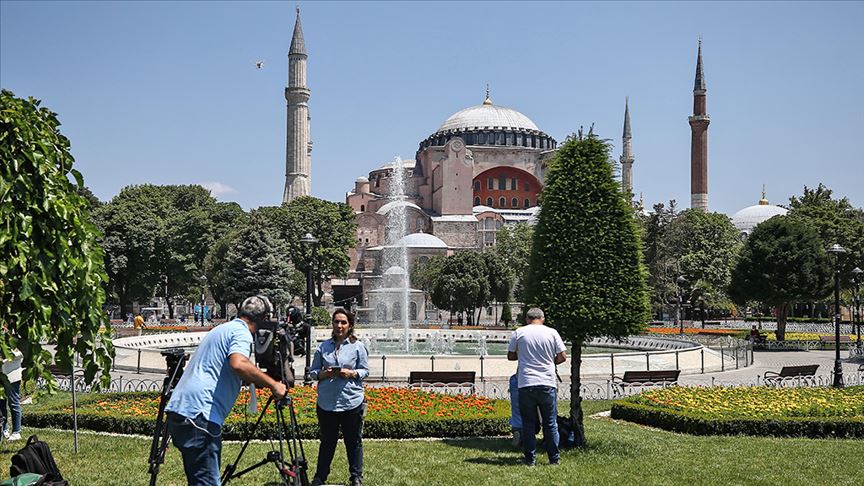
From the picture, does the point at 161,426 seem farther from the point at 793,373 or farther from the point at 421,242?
the point at 421,242

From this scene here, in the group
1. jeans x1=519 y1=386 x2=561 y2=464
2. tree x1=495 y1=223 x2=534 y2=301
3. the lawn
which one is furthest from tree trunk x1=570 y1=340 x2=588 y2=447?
tree x1=495 y1=223 x2=534 y2=301

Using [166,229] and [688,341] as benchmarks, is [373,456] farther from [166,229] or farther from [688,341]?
[166,229]

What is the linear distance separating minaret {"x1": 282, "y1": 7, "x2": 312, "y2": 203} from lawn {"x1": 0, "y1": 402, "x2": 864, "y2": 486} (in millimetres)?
55063

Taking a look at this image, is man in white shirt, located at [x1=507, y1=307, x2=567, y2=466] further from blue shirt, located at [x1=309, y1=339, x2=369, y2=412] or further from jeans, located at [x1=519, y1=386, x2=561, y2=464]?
blue shirt, located at [x1=309, y1=339, x2=369, y2=412]

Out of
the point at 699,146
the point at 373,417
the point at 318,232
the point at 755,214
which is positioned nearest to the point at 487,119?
the point at 699,146

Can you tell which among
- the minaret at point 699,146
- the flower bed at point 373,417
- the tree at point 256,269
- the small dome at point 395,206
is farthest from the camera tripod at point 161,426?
the minaret at point 699,146

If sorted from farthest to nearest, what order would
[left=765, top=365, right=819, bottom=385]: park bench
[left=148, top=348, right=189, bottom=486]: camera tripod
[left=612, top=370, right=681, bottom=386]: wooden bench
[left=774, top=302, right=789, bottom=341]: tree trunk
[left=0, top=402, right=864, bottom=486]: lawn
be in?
[left=774, top=302, right=789, bottom=341]: tree trunk → [left=765, top=365, right=819, bottom=385]: park bench → [left=612, top=370, right=681, bottom=386]: wooden bench → [left=0, top=402, right=864, bottom=486]: lawn → [left=148, top=348, right=189, bottom=486]: camera tripod

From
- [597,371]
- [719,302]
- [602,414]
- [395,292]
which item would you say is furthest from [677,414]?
[719,302]

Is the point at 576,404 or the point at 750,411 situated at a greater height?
the point at 576,404

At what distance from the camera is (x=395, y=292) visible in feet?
147

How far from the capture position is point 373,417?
9.57 m

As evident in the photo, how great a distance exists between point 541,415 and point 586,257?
2148 millimetres

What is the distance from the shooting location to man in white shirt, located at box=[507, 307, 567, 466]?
7.19 metres

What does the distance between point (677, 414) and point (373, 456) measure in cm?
494
